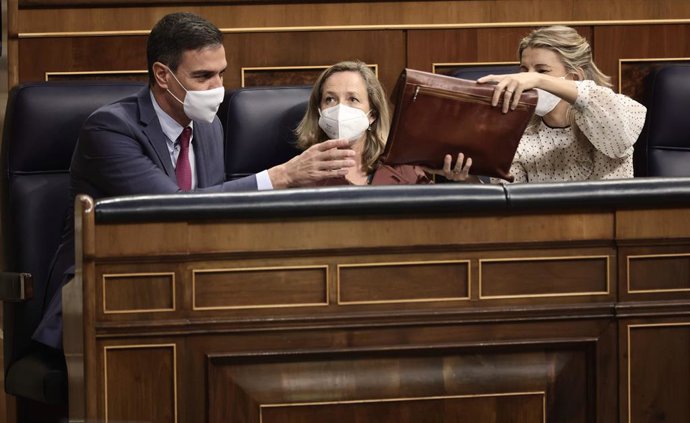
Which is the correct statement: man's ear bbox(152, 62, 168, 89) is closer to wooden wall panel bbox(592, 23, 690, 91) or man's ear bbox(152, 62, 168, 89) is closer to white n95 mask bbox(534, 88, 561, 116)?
white n95 mask bbox(534, 88, 561, 116)

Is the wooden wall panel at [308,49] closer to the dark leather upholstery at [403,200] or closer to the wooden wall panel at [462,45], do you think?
the wooden wall panel at [462,45]

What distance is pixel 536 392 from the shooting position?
1.47m

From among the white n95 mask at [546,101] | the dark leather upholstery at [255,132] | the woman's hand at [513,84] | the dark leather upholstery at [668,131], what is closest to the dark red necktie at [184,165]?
the dark leather upholstery at [255,132]

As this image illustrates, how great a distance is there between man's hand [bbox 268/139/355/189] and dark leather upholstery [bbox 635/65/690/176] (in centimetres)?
67

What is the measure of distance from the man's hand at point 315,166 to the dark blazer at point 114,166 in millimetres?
48

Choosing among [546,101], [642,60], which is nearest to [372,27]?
[546,101]

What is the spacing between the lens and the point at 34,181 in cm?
196

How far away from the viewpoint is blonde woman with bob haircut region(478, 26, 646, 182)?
197cm

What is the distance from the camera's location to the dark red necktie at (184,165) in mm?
1950

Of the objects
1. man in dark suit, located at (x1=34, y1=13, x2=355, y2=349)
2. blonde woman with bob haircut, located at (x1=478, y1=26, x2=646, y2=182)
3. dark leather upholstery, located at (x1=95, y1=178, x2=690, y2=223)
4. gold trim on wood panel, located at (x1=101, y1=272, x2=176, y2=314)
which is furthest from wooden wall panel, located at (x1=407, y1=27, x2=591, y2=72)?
gold trim on wood panel, located at (x1=101, y1=272, x2=176, y2=314)

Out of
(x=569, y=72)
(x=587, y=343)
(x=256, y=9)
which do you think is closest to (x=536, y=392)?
(x=587, y=343)

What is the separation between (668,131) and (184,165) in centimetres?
92

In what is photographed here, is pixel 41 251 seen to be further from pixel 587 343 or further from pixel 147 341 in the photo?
pixel 587 343

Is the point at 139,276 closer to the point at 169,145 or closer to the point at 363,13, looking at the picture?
the point at 169,145
